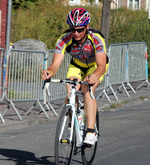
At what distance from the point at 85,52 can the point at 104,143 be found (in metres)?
2.10

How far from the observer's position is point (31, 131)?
9.53 metres

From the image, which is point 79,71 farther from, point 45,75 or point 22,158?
point 22,158

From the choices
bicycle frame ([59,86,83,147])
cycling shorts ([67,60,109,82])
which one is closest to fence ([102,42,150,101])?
cycling shorts ([67,60,109,82])

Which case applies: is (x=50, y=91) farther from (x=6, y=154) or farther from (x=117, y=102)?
(x=6, y=154)

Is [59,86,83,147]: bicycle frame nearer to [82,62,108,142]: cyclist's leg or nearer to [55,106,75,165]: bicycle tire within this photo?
[55,106,75,165]: bicycle tire

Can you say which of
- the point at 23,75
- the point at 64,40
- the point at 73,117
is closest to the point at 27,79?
the point at 23,75

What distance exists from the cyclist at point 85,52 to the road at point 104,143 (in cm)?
80

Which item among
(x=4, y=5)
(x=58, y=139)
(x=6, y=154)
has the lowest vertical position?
(x=6, y=154)

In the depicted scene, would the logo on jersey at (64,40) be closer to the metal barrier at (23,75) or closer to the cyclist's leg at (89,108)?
the cyclist's leg at (89,108)

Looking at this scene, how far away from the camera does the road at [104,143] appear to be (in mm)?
6875

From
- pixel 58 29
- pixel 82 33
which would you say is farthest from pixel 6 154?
pixel 58 29

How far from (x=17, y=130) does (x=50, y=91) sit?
2.06 metres

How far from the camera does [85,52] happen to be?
254 inches

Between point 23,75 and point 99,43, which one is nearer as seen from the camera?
point 99,43
